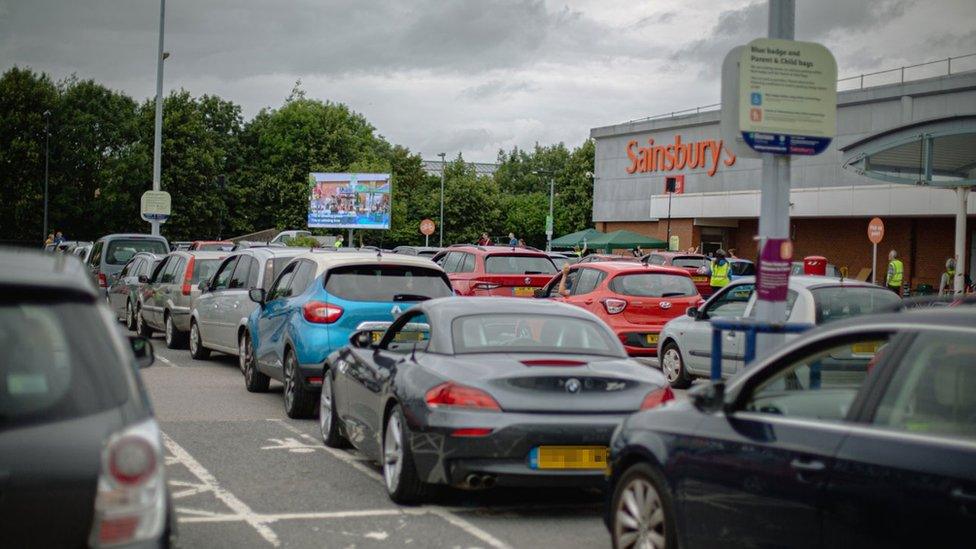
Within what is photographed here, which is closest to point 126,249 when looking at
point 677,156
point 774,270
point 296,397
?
point 296,397

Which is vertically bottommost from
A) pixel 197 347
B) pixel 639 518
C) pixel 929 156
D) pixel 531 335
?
pixel 197 347

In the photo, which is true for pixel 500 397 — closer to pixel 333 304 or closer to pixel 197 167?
pixel 333 304

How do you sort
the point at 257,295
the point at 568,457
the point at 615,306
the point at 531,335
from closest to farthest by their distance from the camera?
the point at 568,457 < the point at 531,335 < the point at 257,295 < the point at 615,306

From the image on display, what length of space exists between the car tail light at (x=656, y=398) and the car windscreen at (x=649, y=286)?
10169 mm

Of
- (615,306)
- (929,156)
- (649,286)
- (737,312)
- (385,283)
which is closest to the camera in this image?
(385,283)

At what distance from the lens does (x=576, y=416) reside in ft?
23.5

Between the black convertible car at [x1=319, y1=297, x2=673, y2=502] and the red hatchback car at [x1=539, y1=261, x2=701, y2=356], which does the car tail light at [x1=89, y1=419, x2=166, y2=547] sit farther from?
the red hatchback car at [x1=539, y1=261, x2=701, y2=356]

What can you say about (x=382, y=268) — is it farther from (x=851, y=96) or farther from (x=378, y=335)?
(x=851, y=96)

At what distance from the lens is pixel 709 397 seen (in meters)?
5.40

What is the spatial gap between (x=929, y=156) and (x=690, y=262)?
602 centimetres

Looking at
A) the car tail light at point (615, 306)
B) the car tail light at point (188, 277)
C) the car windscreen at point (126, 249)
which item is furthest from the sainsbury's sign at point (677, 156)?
the car tail light at point (615, 306)

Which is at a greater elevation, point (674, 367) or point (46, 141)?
point (46, 141)

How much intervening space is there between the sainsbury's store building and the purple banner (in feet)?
96.1

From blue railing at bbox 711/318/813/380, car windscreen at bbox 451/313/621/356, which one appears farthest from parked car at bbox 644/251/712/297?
blue railing at bbox 711/318/813/380
